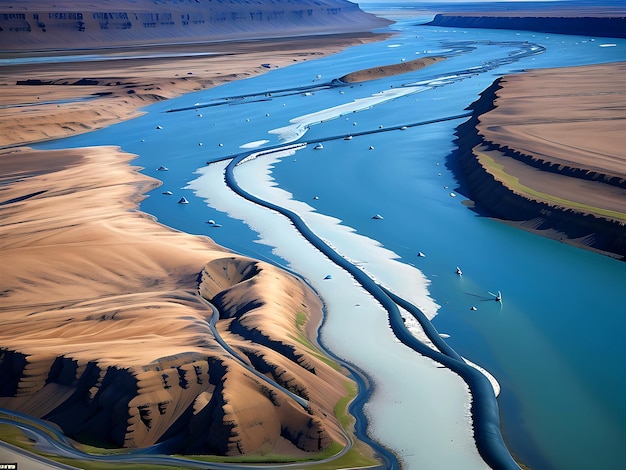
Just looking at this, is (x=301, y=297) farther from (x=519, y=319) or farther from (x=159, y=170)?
(x=159, y=170)

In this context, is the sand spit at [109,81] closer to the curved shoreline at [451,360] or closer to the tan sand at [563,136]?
the tan sand at [563,136]

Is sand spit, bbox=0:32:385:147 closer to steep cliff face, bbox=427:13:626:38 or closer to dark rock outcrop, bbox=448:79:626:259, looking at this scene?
dark rock outcrop, bbox=448:79:626:259

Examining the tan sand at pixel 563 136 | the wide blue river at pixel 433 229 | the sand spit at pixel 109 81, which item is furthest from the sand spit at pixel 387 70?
the tan sand at pixel 563 136

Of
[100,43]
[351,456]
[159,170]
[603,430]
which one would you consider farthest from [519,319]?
[100,43]

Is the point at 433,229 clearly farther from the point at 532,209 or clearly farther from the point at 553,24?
the point at 553,24

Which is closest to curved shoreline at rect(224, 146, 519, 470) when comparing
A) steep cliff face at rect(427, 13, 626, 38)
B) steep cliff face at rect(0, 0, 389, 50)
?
steep cliff face at rect(0, 0, 389, 50)
